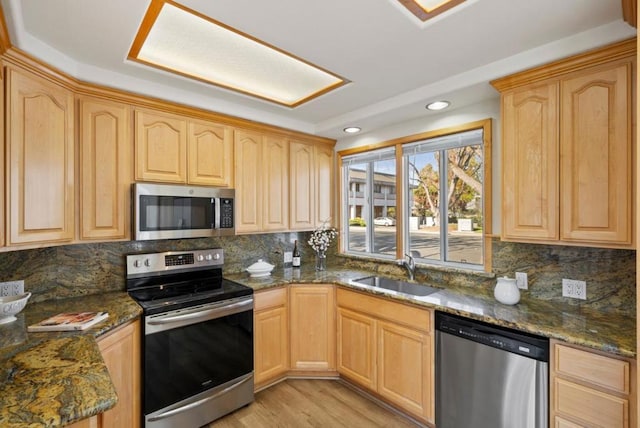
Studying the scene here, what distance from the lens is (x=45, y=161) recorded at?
5.91 ft

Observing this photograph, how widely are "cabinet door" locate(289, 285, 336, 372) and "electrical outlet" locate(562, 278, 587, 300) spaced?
1.70m

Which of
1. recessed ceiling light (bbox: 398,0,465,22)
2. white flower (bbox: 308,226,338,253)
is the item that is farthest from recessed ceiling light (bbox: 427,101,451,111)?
white flower (bbox: 308,226,338,253)

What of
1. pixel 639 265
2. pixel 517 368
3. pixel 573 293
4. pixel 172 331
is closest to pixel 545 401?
pixel 517 368

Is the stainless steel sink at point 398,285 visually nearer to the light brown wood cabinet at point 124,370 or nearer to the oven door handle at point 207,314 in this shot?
the oven door handle at point 207,314

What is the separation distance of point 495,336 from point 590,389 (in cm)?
44

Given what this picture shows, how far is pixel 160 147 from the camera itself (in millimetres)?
2385

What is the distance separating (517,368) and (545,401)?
0.18 metres

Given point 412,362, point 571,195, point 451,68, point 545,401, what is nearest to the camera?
point 545,401

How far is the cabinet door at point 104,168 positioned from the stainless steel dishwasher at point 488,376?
7.65 ft

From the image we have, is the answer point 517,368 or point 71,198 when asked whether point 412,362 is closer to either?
point 517,368

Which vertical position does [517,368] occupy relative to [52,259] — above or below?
below

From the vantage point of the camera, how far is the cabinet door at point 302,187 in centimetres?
326

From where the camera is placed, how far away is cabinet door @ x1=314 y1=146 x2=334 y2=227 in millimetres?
3494

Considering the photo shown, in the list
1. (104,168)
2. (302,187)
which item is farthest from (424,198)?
(104,168)
